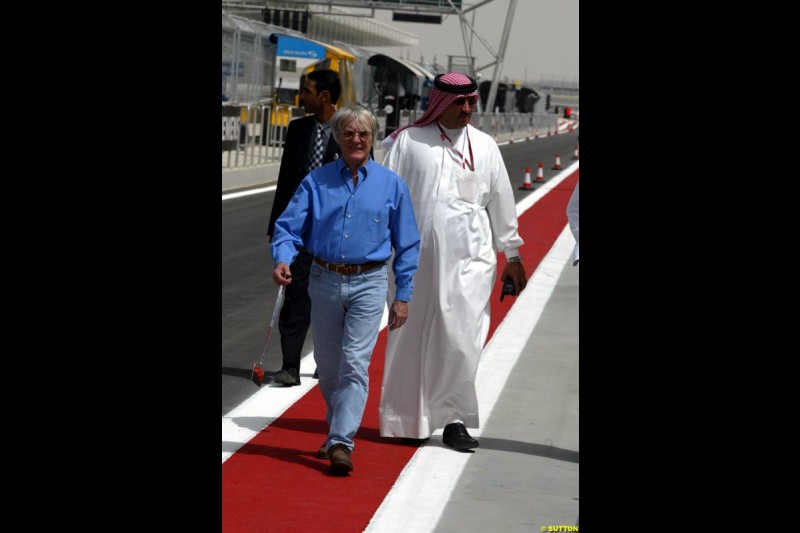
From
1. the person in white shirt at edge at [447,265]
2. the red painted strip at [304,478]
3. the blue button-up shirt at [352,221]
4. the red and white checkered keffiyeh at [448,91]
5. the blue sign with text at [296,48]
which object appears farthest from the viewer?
the blue sign with text at [296,48]

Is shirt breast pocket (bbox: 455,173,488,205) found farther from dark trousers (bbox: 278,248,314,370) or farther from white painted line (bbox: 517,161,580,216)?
white painted line (bbox: 517,161,580,216)

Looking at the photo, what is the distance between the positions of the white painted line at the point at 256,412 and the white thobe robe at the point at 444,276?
72cm

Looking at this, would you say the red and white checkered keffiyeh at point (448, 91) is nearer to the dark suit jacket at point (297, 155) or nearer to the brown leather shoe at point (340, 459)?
the dark suit jacket at point (297, 155)

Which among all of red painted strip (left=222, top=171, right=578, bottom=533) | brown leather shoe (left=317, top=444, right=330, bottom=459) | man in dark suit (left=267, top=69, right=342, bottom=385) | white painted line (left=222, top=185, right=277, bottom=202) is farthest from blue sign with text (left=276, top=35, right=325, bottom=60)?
brown leather shoe (left=317, top=444, right=330, bottom=459)

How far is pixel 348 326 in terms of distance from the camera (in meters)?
6.30

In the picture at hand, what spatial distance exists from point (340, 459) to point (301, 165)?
7.57 ft

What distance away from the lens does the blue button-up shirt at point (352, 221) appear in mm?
6207

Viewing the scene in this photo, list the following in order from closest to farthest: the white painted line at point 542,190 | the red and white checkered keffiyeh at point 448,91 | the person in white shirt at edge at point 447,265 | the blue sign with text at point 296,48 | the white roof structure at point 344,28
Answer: the red and white checkered keffiyeh at point 448,91 → the person in white shirt at edge at point 447,265 → the white painted line at point 542,190 → the blue sign with text at point 296,48 → the white roof structure at point 344,28

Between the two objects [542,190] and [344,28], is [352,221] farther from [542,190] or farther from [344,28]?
[344,28]

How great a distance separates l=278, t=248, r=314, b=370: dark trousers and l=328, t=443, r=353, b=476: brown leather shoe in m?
2.10

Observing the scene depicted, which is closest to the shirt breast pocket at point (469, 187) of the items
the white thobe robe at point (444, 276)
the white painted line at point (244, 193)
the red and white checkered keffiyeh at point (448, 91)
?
the white thobe robe at point (444, 276)

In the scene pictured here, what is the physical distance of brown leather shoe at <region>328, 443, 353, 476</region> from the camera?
6.23m
